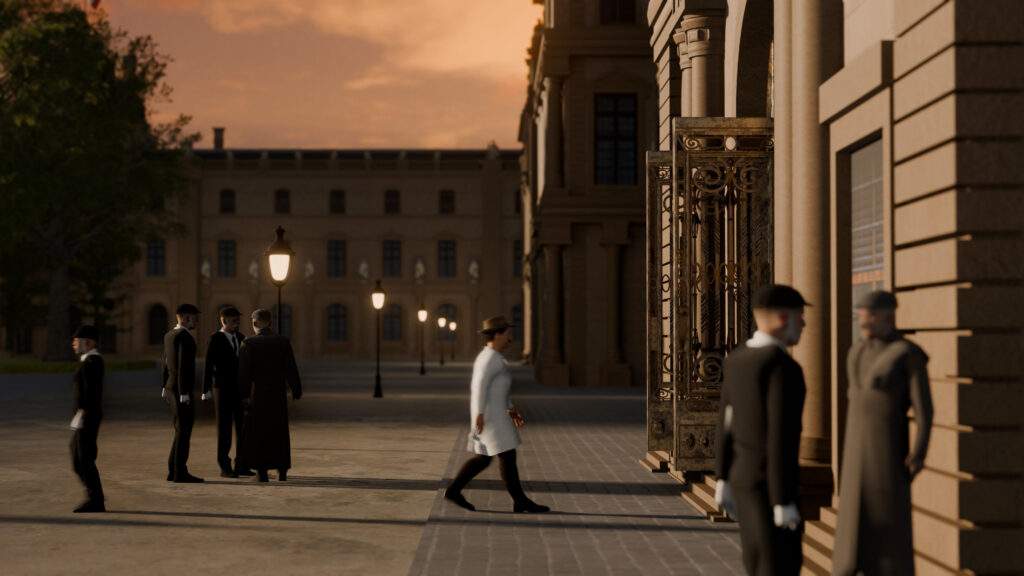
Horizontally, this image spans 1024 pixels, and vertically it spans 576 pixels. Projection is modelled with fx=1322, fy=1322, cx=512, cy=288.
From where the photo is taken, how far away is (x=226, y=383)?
1380cm

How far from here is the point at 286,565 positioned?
8680mm

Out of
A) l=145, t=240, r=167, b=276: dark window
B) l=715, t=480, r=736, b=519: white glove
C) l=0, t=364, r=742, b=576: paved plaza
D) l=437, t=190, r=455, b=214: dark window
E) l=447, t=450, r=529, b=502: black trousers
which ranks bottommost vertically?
l=0, t=364, r=742, b=576: paved plaza

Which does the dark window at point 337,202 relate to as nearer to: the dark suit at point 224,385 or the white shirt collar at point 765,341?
the dark suit at point 224,385

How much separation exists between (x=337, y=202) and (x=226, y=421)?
68490mm

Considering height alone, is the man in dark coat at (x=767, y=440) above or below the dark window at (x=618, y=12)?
below

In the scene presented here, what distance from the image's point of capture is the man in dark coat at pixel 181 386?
42.9ft

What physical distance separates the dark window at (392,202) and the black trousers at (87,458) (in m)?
71.0

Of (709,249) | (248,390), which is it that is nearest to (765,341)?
(709,249)

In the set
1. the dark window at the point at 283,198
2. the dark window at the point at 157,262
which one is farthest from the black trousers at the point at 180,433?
the dark window at the point at 157,262

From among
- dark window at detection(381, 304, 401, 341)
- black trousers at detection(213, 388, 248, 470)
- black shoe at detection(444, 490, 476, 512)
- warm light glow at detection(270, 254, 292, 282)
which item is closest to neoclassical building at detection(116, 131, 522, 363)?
dark window at detection(381, 304, 401, 341)

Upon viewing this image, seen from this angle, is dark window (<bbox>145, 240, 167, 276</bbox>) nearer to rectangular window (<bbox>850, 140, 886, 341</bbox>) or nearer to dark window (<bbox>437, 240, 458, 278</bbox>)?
dark window (<bbox>437, 240, 458, 278</bbox>)

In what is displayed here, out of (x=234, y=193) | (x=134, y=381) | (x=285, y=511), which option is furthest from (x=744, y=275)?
(x=234, y=193)

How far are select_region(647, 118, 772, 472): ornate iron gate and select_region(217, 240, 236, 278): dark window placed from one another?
70346 millimetres

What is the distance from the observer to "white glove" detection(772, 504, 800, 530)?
18.3 feet
